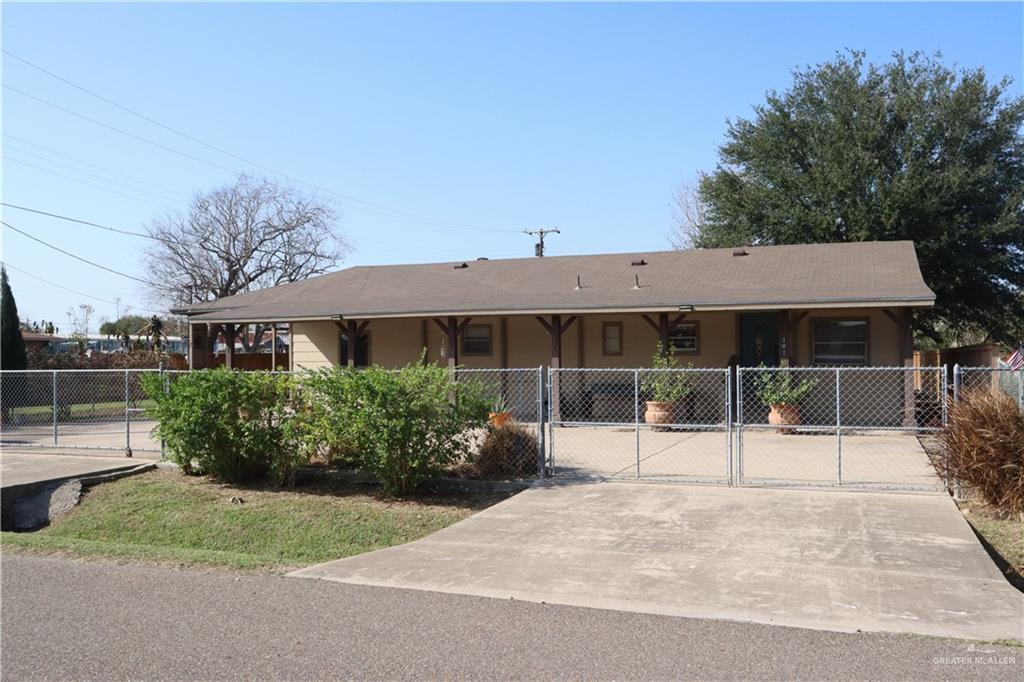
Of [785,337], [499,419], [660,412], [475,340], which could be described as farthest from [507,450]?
[475,340]

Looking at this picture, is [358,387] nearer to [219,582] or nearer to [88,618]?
[219,582]

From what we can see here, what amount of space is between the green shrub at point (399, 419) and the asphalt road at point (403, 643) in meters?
3.82

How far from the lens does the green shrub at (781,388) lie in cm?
1631

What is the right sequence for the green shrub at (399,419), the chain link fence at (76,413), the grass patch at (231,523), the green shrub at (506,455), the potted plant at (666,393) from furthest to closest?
the potted plant at (666,393) → the chain link fence at (76,413) → the green shrub at (506,455) → the green shrub at (399,419) → the grass patch at (231,523)

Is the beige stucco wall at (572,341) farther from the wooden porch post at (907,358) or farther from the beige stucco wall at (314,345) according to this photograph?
the wooden porch post at (907,358)

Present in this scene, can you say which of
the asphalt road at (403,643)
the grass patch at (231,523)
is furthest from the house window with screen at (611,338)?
the asphalt road at (403,643)

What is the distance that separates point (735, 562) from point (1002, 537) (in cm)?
315

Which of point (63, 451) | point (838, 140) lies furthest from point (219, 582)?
point (838, 140)

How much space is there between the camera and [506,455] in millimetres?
11281

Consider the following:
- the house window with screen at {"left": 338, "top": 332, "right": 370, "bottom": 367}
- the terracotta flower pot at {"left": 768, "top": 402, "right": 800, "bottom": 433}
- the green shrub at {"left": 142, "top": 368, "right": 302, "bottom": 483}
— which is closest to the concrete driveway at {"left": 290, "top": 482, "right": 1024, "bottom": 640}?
the green shrub at {"left": 142, "top": 368, "right": 302, "bottom": 483}

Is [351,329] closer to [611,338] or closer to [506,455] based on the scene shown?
[611,338]

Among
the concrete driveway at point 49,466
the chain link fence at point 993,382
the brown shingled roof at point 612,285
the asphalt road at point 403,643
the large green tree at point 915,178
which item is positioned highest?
the large green tree at point 915,178

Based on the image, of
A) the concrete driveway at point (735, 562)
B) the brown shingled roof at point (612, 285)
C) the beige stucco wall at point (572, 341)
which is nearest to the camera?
the concrete driveway at point (735, 562)

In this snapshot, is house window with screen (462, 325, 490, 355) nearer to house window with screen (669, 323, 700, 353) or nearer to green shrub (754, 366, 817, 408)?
house window with screen (669, 323, 700, 353)
